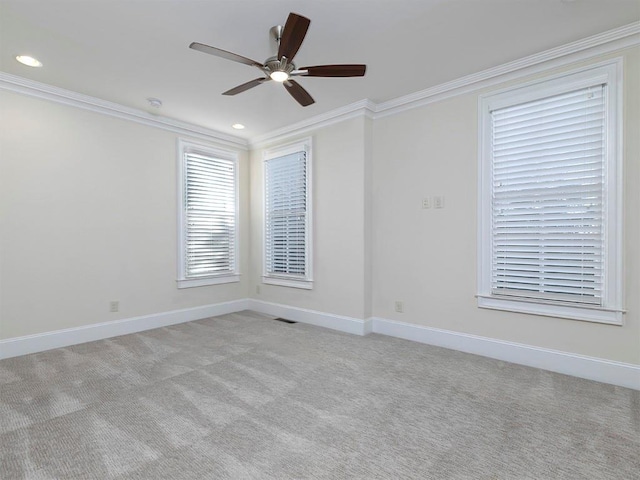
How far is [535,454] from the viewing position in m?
1.86

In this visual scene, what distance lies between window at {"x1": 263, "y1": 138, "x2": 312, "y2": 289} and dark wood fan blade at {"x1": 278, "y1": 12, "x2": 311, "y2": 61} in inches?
90.5

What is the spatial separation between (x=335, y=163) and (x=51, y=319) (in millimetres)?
3752

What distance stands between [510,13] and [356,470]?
322 cm

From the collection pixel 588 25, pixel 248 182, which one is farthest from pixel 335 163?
pixel 588 25

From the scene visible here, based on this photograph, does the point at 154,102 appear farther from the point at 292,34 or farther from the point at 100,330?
the point at 100,330

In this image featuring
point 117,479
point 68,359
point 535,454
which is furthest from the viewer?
point 68,359

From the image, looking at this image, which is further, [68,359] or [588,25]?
[68,359]

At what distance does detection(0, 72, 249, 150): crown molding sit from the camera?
3379 mm

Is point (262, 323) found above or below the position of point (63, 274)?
below

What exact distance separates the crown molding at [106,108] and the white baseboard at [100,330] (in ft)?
8.37

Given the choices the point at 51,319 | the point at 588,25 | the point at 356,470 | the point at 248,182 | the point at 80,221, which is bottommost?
the point at 356,470

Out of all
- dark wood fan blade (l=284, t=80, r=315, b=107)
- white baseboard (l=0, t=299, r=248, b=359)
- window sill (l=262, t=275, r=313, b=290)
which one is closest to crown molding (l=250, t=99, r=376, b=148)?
dark wood fan blade (l=284, t=80, r=315, b=107)

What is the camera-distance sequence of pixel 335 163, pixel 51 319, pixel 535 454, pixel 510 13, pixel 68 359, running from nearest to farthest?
pixel 535 454 < pixel 510 13 < pixel 68 359 < pixel 51 319 < pixel 335 163

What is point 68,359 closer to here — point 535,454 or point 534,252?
point 535,454
